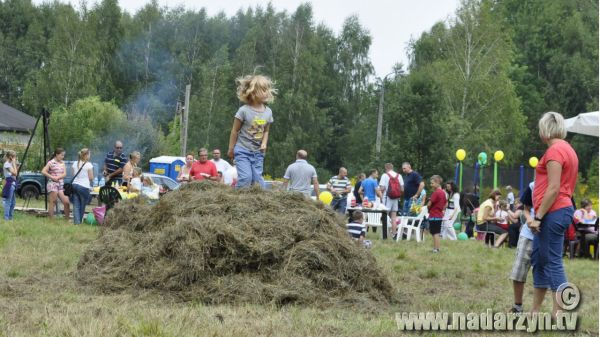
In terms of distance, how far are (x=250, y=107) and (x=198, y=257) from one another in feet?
7.98

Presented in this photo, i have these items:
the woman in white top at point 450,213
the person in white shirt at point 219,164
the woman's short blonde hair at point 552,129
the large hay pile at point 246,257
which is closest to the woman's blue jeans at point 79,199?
the person in white shirt at point 219,164

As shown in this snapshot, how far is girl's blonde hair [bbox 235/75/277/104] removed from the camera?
29.1ft

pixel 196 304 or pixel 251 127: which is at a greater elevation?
pixel 251 127

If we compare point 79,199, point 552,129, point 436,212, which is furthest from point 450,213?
point 552,129

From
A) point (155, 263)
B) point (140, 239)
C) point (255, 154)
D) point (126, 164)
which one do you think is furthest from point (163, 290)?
point (126, 164)

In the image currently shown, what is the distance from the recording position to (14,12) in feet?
223

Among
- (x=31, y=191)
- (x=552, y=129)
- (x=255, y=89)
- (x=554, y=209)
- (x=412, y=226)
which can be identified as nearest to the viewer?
(x=554, y=209)

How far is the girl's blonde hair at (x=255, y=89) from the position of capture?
29.1ft

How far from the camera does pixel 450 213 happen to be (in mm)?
19812

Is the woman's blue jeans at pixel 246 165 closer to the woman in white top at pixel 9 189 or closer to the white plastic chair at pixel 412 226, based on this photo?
the woman in white top at pixel 9 189

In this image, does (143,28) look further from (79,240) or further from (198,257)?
(198,257)

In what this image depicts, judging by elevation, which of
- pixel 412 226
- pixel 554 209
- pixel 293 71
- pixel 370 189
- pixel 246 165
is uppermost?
pixel 293 71

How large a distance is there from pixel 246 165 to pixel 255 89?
874 mm

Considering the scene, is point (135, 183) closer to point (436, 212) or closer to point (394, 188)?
point (436, 212)
